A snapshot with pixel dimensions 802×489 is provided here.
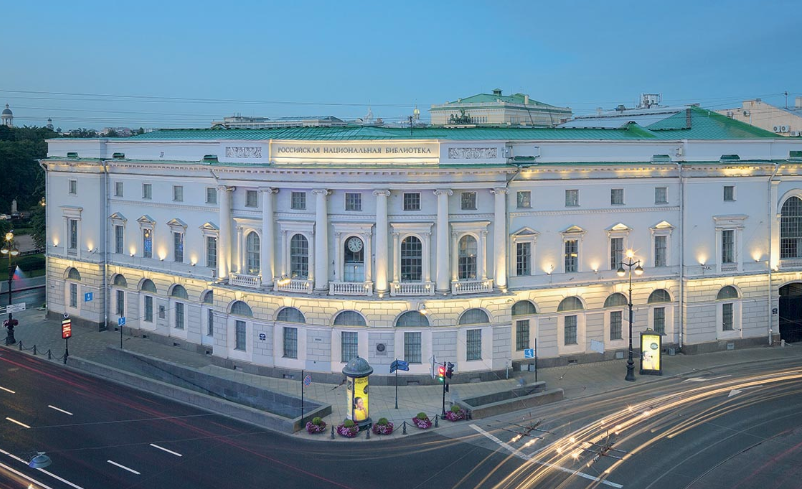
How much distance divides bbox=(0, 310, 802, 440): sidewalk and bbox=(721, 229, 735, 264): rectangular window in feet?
22.6

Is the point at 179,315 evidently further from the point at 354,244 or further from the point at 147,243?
the point at 354,244

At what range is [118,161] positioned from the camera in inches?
2437

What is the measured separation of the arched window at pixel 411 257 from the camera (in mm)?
49219

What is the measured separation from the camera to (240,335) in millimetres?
52406

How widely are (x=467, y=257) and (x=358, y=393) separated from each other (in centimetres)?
1359

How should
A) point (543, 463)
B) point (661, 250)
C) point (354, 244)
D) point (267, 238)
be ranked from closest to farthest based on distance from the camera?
1. point (543, 463)
2. point (354, 244)
3. point (267, 238)
4. point (661, 250)

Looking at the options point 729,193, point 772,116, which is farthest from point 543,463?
point 772,116

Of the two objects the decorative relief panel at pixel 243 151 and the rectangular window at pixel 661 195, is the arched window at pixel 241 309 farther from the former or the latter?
the rectangular window at pixel 661 195

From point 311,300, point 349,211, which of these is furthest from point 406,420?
point 349,211

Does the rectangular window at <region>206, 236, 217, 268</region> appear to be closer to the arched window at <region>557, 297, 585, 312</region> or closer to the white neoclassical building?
the white neoclassical building

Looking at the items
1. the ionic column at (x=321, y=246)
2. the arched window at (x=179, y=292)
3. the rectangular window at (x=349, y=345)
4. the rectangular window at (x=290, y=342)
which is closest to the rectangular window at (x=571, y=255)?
the rectangular window at (x=349, y=345)

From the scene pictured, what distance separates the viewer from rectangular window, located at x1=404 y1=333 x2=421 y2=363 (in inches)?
1913

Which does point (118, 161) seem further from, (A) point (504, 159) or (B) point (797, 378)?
(B) point (797, 378)

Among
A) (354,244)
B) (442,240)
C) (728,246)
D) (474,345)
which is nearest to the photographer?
(442,240)
